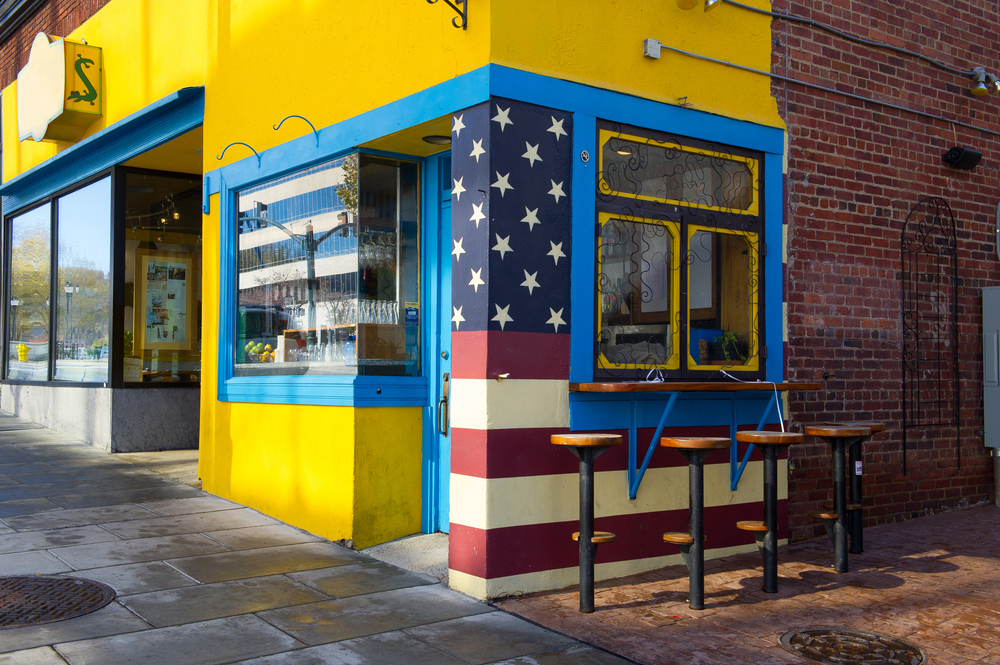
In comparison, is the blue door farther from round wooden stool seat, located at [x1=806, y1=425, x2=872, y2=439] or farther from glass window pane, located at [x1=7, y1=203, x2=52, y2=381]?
glass window pane, located at [x1=7, y1=203, x2=52, y2=381]

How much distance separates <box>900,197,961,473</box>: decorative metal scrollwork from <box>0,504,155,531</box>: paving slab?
6.88 meters

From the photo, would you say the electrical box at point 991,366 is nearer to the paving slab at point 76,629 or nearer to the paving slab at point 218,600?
the paving slab at point 218,600

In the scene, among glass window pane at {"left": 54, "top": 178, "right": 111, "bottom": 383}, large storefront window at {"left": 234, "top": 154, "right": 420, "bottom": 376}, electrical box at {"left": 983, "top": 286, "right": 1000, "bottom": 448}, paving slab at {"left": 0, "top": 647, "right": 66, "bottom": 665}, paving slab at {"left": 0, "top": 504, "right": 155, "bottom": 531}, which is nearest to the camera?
paving slab at {"left": 0, "top": 647, "right": 66, "bottom": 665}

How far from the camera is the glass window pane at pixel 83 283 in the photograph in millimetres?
10836

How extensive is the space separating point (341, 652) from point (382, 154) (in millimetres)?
3749

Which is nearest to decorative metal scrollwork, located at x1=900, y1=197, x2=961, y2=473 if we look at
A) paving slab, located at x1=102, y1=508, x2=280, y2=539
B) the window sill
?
the window sill

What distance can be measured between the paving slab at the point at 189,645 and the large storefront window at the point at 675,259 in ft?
8.70

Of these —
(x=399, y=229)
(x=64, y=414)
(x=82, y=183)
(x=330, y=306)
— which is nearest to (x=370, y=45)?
(x=399, y=229)

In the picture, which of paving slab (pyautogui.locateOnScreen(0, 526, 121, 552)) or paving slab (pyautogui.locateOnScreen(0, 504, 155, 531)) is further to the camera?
paving slab (pyautogui.locateOnScreen(0, 504, 155, 531))

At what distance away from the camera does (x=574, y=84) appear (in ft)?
18.2

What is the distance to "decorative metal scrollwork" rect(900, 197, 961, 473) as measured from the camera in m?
7.68

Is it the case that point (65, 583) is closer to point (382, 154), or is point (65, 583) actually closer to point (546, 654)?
point (546, 654)

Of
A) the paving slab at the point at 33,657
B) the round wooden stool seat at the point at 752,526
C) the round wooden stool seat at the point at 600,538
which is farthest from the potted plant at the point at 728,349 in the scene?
the paving slab at the point at 33,657

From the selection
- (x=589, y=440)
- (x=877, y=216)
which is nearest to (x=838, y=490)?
(x=589, y=440)
